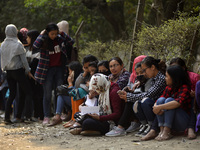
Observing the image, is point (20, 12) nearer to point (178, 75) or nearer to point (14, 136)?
point (14, 136)

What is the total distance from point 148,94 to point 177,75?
27.6 inches

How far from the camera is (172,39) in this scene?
22.9 ft

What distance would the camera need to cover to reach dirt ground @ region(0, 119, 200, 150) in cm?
466

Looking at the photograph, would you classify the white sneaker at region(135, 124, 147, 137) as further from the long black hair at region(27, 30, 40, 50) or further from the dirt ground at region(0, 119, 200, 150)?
the long black hair at region(27, 30, 40, 50)

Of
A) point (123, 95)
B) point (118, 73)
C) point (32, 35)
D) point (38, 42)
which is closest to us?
point (123, 95)

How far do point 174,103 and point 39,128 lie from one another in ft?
11.5

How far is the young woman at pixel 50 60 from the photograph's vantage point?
784 centimetres

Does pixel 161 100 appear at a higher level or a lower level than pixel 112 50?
lower

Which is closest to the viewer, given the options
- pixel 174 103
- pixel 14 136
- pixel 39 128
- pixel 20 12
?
pixel 174 103

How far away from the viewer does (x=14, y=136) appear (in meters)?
6.53

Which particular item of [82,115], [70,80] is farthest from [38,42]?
[82,115]

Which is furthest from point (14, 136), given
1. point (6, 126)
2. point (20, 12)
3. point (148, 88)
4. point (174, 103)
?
point (20, 12)

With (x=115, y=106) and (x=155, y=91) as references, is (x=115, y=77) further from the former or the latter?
(x=155, y=91)

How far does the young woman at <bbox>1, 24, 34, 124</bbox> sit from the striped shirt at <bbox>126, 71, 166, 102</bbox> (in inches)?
130
